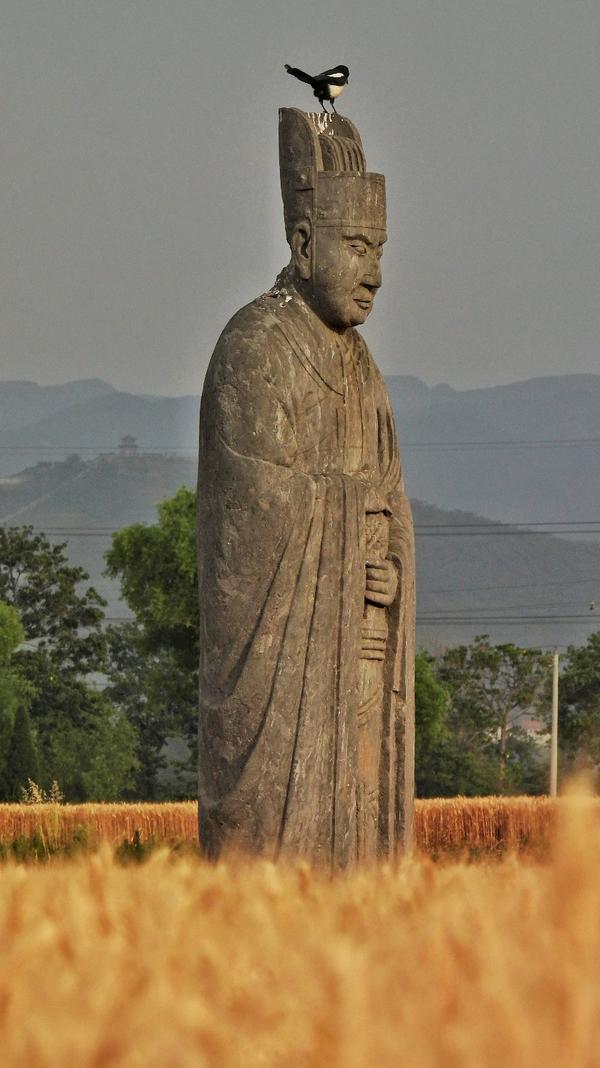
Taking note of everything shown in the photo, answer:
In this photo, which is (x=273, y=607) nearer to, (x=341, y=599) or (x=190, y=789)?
(x=341, y=599)

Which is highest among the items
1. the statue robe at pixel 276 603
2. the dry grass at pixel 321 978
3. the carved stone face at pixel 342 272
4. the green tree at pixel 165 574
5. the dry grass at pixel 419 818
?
the green tree at pixel 165 574

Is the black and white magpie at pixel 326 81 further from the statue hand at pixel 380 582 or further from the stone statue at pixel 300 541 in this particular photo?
the statue hand at pixel 380 582

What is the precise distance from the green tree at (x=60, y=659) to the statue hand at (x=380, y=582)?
37.8 metres

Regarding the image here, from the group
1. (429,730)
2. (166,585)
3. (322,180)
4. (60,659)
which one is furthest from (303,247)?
(60,659)

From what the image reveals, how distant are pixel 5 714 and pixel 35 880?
40316 mm

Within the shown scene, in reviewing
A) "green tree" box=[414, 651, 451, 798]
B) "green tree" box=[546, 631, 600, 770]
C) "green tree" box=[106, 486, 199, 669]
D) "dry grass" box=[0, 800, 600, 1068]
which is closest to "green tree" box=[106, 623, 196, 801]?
"green tree" box=[106, 486, 199, 669]

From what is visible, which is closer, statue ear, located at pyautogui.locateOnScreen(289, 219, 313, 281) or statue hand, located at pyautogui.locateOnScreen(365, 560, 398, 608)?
statue ear, located at pyautogui.locateOnScreen(289, 219, 313, 281)

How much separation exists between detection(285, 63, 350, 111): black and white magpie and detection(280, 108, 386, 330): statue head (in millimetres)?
329

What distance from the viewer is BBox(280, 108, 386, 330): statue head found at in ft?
32.9

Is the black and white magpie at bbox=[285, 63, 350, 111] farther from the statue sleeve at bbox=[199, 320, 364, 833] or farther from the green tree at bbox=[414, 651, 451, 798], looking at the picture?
the green tree at bbox=[414, 651, 451, 798]

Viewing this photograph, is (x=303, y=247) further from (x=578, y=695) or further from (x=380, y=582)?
(x=578, y=695)

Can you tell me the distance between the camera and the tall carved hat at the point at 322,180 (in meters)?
10.0

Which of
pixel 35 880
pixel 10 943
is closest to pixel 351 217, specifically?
pixel 35 880

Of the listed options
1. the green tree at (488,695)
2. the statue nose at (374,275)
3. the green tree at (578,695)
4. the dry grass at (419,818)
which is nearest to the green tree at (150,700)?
the green tree at (488,695)
